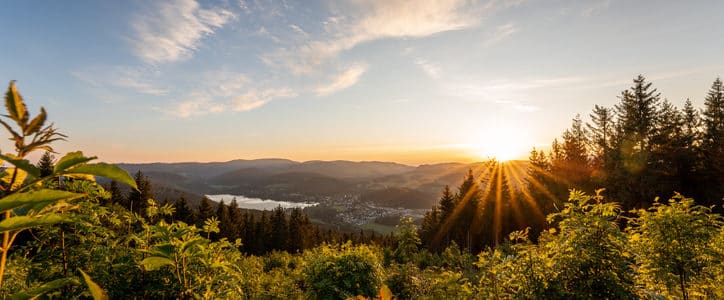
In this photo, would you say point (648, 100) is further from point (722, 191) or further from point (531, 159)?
point (531, 159)

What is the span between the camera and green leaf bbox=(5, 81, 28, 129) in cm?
90

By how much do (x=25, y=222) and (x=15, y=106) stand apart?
0.33m

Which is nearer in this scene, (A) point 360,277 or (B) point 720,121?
(A) point 360,277

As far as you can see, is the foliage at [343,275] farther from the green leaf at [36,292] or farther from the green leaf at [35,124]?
the green leaf at [35,124]

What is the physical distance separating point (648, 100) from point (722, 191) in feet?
30.0

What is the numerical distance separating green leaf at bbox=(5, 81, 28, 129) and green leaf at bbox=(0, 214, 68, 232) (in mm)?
280

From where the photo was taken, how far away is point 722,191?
83.2 ft

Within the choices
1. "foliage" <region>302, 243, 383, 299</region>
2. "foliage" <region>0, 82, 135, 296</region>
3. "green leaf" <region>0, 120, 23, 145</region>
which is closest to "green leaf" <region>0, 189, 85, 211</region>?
"foliage" <region>0, 82, 135, 296</region>

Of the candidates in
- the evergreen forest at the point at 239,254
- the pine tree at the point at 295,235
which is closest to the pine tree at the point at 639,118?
the evergreen forest at the point at 239,254

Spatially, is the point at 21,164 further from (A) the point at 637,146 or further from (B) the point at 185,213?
(B) the point at 185,213

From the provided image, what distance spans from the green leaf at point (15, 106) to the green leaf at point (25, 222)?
280 millimetres

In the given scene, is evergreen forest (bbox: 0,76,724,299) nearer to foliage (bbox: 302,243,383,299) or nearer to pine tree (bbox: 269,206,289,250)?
foliage (bbox: 302,243,383,299)

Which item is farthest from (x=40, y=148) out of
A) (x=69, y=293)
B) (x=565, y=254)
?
(x=565, y=254)

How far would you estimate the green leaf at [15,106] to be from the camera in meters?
0.90
